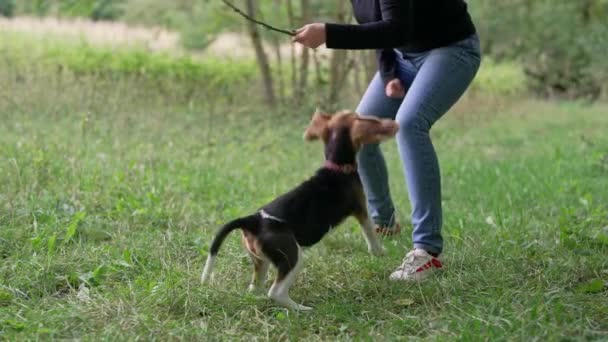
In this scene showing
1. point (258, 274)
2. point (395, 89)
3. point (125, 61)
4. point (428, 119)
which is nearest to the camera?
point (258, 274)

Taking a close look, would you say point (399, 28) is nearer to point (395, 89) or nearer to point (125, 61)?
point (395, 89)

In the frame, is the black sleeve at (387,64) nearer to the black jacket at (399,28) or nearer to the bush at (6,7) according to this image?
the black jacket at (399,28)

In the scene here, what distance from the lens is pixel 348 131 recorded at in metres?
4.63

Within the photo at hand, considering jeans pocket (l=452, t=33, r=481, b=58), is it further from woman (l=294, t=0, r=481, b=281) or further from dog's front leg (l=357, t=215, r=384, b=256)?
dog's front leg (l=357, t=215, r=384, b=256)

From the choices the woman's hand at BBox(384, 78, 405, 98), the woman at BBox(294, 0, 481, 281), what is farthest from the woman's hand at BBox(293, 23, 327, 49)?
the woman's hand at BBox(384, 78, 405, 98)

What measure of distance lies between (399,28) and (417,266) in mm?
1394

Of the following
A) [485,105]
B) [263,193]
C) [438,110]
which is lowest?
[485,105]

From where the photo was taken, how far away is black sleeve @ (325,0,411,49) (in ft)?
14.1

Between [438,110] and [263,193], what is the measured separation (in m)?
2.76

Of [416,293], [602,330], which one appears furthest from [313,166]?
[602,330]

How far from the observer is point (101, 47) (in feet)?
57.7

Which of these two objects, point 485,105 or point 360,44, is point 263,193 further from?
point 485,105

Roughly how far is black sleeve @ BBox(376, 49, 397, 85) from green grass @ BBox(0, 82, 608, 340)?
45.7 inches

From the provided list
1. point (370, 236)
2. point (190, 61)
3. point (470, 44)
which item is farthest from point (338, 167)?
point (190, 61)
